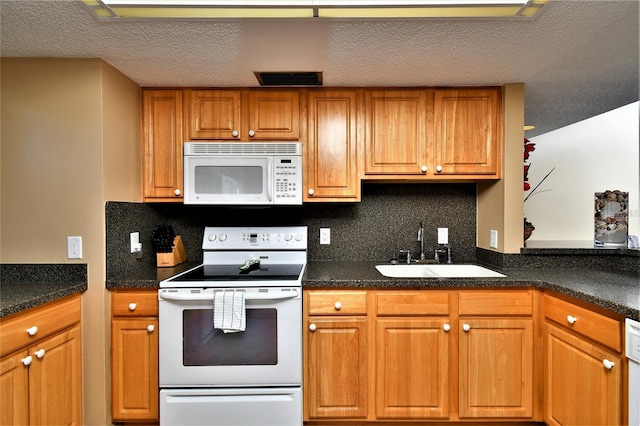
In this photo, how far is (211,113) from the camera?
2.31 meters

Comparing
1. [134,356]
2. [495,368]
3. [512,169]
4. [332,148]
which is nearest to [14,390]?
[134,356]

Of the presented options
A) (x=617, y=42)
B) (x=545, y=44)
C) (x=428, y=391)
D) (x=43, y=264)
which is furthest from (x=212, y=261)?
(x=617, y=42)

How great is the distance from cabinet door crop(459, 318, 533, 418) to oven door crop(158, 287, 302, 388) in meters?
0.93

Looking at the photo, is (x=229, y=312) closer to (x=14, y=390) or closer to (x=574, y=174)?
(x=14, y=390)

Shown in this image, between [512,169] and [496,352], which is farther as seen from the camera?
[512,169]

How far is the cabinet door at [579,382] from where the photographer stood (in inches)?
56.7

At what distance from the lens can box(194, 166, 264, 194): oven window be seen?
226 centimetres

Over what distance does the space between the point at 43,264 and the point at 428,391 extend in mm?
2215

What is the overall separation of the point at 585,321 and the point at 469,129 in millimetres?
1287

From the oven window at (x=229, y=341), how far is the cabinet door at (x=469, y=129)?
147cm

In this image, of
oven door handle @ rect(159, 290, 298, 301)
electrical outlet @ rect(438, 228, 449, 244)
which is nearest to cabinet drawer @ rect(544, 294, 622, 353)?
electrical outlet @ rect(438, 228, 449, 244)

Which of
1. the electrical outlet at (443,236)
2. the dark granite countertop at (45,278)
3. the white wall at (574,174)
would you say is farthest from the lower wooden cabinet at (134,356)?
the white wall at (574,174)

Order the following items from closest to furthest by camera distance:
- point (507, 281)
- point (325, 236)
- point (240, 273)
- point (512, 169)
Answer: point (507, 281) < point (240, 273) < point (512, 169) < point (325, 236)

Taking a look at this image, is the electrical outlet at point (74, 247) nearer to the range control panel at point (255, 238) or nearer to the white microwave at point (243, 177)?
the white microwave at point (243, 177)
